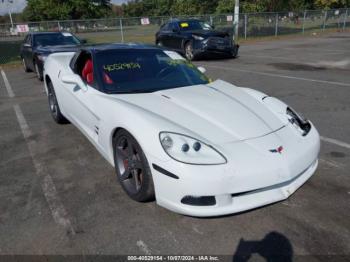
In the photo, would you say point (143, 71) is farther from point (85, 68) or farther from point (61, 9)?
point (61, 9)

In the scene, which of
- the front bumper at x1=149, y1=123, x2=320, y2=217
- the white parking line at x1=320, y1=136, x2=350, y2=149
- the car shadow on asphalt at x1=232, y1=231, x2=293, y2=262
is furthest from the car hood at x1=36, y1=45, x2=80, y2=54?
the car shadow on asphalt at x1=232, y1=231, x2=293, y2=262

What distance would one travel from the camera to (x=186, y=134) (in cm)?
273

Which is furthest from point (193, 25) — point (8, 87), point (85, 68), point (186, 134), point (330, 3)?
point (330, 3)

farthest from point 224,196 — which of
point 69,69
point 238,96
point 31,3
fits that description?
point 31,3

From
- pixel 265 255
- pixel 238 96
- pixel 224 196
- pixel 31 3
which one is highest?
pixel 31 3

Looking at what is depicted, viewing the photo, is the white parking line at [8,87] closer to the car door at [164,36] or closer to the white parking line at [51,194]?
the white parking line at [51,194]

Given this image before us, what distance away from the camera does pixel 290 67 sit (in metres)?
10.7

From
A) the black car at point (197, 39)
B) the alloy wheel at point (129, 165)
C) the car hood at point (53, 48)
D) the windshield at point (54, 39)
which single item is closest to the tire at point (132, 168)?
the alloy wheel at point (129, 165)

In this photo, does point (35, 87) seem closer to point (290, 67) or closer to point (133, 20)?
point (290, 67)

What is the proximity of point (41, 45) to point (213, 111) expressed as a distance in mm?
8514

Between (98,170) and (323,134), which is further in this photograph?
(323,134)

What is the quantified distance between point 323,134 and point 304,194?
6.08ft

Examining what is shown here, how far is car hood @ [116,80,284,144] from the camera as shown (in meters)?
2.85

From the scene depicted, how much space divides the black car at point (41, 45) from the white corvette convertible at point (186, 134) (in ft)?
19.3
